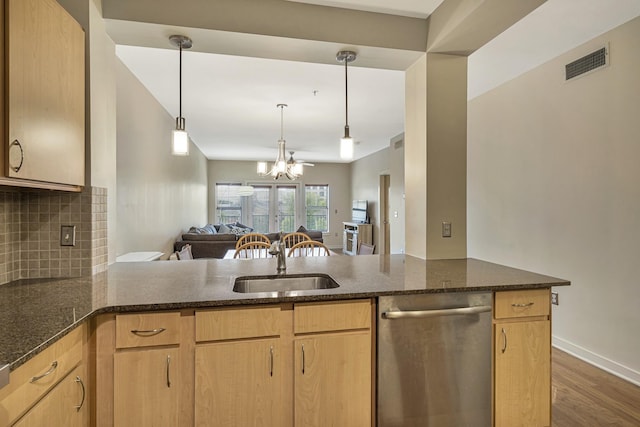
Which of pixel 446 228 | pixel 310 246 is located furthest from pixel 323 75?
pixel 446 228

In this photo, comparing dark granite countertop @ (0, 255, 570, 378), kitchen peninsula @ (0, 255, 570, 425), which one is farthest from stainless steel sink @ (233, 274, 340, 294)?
kitchen peninsula @ (0, 255, 570, 425)

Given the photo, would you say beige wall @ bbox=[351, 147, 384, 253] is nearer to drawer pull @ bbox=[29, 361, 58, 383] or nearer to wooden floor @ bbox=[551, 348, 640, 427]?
wooden floor @ bbox=[551, 348, 640, 427]

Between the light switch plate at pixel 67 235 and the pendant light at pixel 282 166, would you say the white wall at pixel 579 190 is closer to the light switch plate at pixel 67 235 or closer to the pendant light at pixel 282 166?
the pendant light at pixel 282 166

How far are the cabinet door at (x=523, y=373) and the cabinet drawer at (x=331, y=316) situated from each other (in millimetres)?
696

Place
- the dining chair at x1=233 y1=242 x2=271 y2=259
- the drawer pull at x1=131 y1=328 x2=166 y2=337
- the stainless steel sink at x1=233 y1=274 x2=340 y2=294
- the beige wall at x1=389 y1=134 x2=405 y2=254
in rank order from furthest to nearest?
the beige wall at x1=389 y1=134 x2=405 y2=254
the dining chair at x1=233 y1=242 x2=271 y2=259
the stainless steel sink at x1=233 y1=274 x2=340 y2=294
the drawer pull at x1=131 y1=328 x2=166 y2=337

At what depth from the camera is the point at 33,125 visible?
4.34 feet

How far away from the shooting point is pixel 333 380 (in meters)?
1.50

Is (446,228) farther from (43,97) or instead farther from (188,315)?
(43,97)

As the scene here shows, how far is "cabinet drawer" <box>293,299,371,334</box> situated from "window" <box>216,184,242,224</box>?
828 cm

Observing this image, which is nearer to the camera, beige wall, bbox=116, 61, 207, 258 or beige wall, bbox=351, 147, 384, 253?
beige wall, bbox=116, 61, 207, 258

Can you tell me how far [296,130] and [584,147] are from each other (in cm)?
407

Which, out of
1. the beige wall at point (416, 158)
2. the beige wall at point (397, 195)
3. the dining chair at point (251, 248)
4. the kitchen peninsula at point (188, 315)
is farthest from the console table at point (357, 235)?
the kitchen peninsula at point (188, 315)

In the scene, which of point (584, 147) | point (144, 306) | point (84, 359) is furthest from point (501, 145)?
point (84, 359)

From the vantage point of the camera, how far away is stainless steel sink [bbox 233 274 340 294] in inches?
74.9
